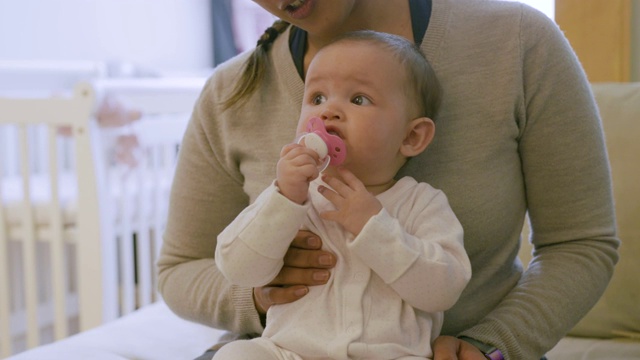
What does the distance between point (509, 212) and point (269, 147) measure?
35 centimetres

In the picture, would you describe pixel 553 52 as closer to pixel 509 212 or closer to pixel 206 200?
pixel 509 212

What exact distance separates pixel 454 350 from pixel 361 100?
0.32 meters

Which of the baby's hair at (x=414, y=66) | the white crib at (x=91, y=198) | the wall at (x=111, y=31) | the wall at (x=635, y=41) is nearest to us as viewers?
the baby's hair at (x=414, y=66)

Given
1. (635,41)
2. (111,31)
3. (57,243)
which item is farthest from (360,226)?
(111,31)

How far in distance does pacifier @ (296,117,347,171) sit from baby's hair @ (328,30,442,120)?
0.13m

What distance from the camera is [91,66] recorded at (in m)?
3.47

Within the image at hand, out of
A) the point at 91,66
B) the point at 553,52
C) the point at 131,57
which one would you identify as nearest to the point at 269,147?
the point at 553,52

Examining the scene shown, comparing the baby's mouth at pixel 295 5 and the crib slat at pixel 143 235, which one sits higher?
the baby's mouth at pixel 295 5

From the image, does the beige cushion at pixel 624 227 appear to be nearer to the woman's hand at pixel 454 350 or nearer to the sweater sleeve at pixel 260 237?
the woman's hand at pixel 454 350

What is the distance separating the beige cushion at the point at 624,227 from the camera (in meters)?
1.39

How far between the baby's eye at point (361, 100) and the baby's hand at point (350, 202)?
0.09 m

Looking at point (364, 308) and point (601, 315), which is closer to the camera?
point (364, 308)

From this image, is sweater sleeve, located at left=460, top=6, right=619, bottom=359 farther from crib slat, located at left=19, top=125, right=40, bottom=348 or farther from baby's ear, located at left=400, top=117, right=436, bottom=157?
crib slat, located at left=19, top=125, right=40, bottom=348

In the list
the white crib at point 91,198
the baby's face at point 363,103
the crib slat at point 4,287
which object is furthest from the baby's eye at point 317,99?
the crib slat at point 4,287
